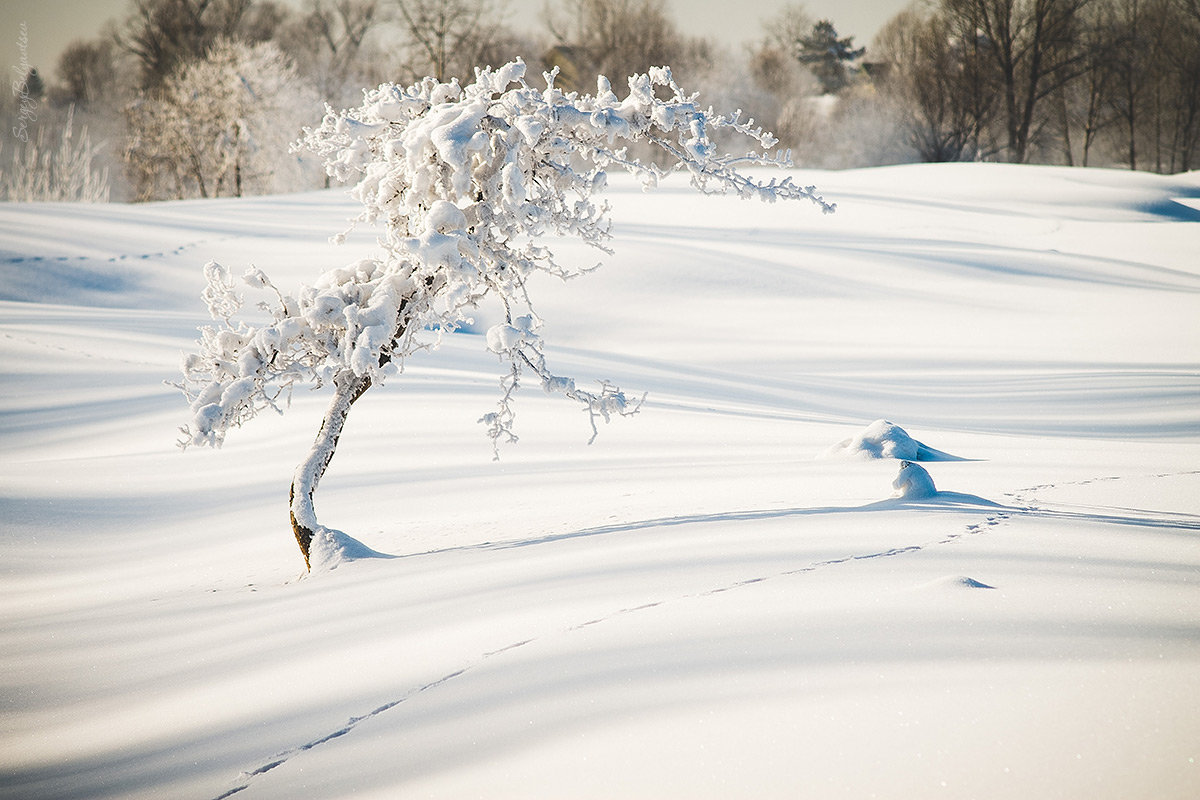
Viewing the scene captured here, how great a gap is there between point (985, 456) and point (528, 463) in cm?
229

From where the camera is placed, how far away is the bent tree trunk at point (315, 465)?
316 cm

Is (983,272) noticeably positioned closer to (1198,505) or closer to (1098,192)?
(1098,192)

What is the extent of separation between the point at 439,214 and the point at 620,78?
116 ft

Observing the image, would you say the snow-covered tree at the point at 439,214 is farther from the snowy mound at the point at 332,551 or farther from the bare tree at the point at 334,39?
the bare tree at the point at 334,39

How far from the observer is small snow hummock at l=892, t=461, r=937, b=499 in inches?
122

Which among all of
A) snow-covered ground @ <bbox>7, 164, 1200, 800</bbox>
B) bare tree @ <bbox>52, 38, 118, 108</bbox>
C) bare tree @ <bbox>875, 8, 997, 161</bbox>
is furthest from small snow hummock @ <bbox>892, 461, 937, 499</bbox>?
bare tree @ <bbox>52, 38, 118, 108</bbox>

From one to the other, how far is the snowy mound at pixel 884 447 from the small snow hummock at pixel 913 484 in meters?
0.75

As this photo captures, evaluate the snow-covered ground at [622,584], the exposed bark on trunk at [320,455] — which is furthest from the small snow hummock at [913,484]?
the exposed bark on trunk at [320,455]

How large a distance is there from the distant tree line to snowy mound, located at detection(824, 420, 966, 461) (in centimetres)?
2016

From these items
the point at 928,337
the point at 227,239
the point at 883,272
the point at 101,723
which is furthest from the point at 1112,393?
the point at 227,239

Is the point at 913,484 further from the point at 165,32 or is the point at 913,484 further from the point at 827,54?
the point at 827,54

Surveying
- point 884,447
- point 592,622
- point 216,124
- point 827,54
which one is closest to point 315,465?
point 592,622

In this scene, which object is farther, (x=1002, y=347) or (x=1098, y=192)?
(x=1098, y=192)

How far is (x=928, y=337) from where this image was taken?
8562 mm
